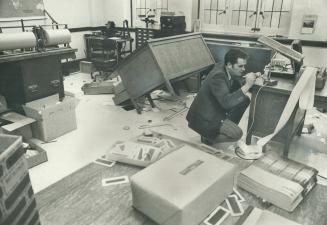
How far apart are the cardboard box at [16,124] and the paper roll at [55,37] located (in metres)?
0.81

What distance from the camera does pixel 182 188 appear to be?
1.58m

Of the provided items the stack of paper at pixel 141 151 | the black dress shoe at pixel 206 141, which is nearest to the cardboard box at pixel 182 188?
the stack of paper at pixel 141 151

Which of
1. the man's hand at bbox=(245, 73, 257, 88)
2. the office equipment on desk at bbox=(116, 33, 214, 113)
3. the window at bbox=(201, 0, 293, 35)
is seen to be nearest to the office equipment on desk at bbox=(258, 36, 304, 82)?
the man's hand at bbox=(245, 73, 257, 88)

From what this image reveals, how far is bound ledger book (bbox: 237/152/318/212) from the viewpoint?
176cm

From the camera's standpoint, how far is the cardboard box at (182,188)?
1.51 meters

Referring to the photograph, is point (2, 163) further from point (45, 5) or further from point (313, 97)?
point (45, 5)

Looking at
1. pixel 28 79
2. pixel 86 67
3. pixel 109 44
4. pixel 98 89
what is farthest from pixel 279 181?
pixel 86 67

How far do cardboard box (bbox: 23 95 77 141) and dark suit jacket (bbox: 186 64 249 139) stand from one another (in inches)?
49.9

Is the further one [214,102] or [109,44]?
[109,44]

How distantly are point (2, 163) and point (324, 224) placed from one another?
1.69 meters

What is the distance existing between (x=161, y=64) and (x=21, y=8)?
2.77m

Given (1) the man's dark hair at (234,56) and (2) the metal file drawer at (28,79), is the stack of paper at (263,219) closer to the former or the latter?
(1) the man's dark hair at (234,56)

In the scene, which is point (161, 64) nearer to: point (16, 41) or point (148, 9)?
point (16, 41)

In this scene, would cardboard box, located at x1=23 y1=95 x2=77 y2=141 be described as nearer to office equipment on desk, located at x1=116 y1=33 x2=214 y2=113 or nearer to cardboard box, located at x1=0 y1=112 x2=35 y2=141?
cardboard box, located at x1=0 y1=112 x2=35 y2=141
